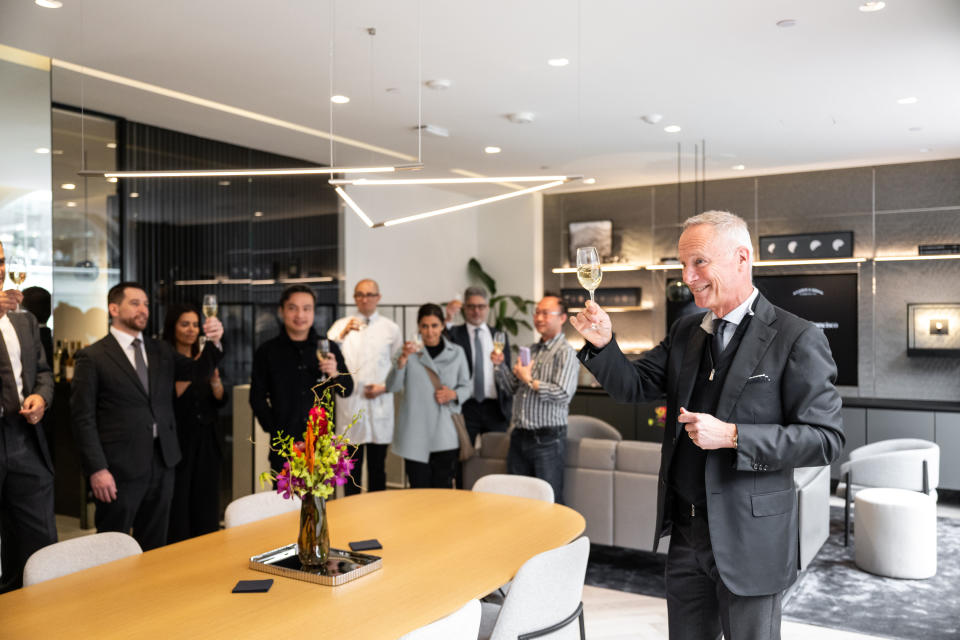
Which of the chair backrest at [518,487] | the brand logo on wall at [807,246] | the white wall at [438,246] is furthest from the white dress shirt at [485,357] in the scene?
the brand logo on wall at [807,246]

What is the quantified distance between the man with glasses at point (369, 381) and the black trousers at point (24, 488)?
1.94 m

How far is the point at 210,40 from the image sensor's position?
4316 mm

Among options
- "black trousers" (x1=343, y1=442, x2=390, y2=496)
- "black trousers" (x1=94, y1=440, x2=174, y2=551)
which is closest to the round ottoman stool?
"black trousers" (x1=343, y1=442, x2=390, y2=496)

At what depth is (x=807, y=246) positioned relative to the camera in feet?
27.8

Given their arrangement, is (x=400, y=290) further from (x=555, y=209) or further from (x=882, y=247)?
(x=882, y=247)

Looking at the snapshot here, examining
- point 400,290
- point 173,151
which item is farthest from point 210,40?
point 400,290

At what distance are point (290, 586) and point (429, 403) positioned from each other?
2.79 meters

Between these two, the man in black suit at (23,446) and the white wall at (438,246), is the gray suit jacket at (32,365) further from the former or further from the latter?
the white wall at (438,246)

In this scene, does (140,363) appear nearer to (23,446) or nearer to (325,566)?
(23,446)

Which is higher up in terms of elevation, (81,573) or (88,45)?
(88,45)

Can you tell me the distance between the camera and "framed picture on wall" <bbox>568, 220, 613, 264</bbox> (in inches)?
379

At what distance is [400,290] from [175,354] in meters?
4.46

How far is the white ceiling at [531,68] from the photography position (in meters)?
3.97

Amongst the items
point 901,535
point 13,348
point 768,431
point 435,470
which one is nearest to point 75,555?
point 13,348
